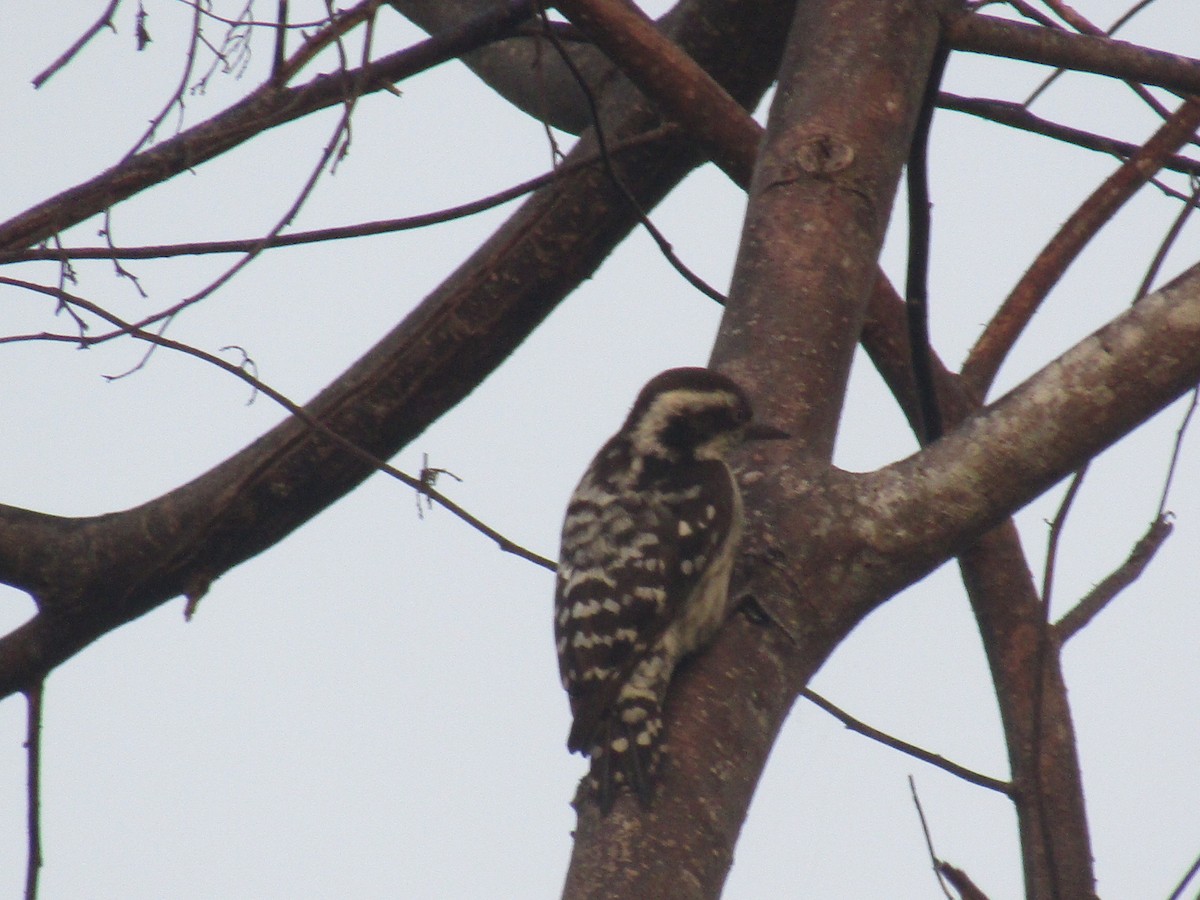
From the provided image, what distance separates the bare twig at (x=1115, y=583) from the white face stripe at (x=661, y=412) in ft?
3.70

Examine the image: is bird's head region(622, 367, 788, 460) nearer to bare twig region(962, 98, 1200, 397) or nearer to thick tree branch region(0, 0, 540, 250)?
bare twig region(962, 98, 1200, 397)

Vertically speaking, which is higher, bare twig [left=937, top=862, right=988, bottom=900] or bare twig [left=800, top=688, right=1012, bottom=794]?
bare twig [left=800, top=688, right=1012, bottom=794]

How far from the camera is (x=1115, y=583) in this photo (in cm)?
387

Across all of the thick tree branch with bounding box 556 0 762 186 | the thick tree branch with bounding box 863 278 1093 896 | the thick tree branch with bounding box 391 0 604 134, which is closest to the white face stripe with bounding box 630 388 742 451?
the thick tree branch with bounding box 863 278 1093 896

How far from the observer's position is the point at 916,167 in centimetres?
399

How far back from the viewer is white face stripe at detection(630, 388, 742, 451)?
15.0ft

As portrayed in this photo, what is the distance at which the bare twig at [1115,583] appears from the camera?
3.81 meters

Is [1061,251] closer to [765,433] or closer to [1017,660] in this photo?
[1017,660]

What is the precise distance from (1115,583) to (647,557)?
4.09 feet

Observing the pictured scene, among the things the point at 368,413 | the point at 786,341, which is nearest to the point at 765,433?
the point at 786,341

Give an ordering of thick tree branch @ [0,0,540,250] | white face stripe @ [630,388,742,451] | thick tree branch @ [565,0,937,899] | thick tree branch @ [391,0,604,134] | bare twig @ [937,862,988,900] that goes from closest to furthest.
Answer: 1. bare twig @ [937,862,988,900]
2. thick tree branch @ [565,0,937,899]
3. thick tree branch @ [0,0,540,250]
4. white face stripe @ [630,388,742,451]
5. thick tree branch @ [391,0,604,134]

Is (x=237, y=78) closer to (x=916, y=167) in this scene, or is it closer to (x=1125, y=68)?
(x=916, y=167)

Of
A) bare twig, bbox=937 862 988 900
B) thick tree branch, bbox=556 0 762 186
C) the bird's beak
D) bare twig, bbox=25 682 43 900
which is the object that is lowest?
bare twig, bbox=937 862 988 900

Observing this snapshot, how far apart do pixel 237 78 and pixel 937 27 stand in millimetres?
1921
